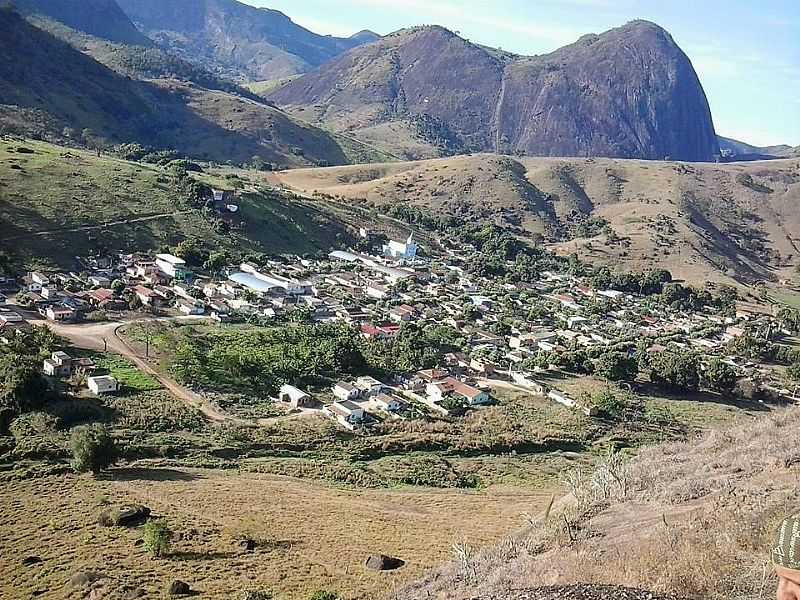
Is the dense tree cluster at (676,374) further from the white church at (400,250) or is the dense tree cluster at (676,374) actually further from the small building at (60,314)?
the small building at (60,314)

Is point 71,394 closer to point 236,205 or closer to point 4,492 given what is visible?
point 4,492

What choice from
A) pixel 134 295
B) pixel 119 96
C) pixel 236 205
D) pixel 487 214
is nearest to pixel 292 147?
pixel 119 96

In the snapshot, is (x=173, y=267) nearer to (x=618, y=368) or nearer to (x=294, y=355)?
(x=294, y=355)

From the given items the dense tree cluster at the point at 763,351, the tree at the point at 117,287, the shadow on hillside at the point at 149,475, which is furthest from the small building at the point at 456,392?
the dense tree cluster at the point at 763,351

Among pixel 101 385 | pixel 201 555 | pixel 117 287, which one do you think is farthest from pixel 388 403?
pixel 117 287

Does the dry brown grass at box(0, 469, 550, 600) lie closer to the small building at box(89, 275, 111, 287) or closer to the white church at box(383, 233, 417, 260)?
the small building at box(89, 275, 111, 287)

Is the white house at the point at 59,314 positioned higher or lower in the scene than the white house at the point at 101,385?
higher
